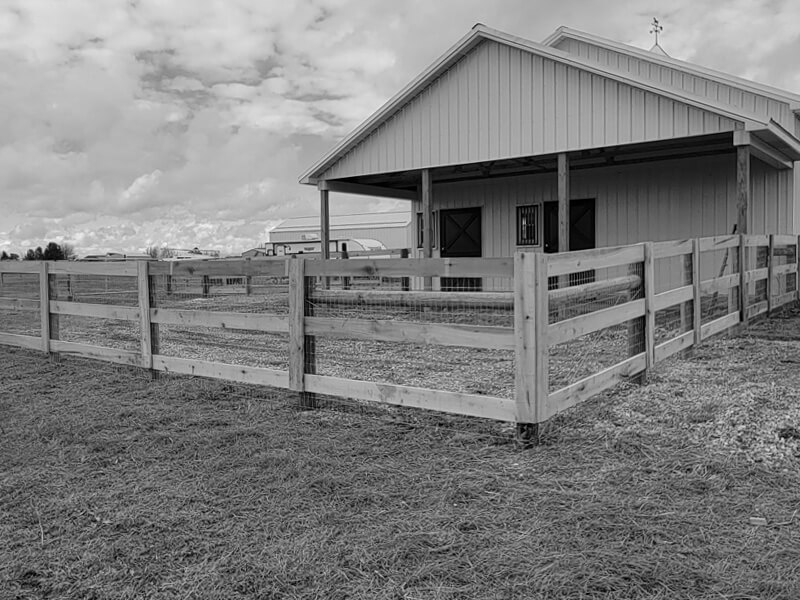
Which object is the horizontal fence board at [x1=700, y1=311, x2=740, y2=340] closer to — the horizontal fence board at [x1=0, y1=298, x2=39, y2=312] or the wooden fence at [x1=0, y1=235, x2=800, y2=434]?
the wooden fence at [x1=0, y1=235, x2=800, y2=434]

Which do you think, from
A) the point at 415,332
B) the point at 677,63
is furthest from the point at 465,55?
the point at 415,332

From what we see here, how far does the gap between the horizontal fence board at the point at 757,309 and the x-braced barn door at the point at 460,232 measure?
6279mm

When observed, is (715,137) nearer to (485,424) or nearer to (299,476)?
(485,424)

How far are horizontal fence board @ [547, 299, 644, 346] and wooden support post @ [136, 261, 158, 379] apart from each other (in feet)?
12.4

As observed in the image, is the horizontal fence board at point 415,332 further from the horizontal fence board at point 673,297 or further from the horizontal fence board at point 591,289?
the horizontal fence board at point 673,297

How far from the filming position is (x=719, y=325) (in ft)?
24.5

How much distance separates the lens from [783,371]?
5.88 m

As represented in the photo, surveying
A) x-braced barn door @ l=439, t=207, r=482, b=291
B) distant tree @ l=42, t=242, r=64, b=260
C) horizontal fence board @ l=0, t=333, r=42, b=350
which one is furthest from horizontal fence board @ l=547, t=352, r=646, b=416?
distant tree @ l=42, t=242, r=64, b=260

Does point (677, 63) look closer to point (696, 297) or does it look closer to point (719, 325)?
point (719, 325)

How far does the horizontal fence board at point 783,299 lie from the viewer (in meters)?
9.79

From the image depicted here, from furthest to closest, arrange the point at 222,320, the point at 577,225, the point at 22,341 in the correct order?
the point at 577,225
the point at 22,341
the point at 222,320

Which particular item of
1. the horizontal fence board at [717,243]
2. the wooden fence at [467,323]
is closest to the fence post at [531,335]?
the wooden fence at [467,323]

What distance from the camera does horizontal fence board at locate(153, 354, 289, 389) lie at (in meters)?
5.11

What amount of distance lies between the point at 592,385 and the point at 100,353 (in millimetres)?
4744
